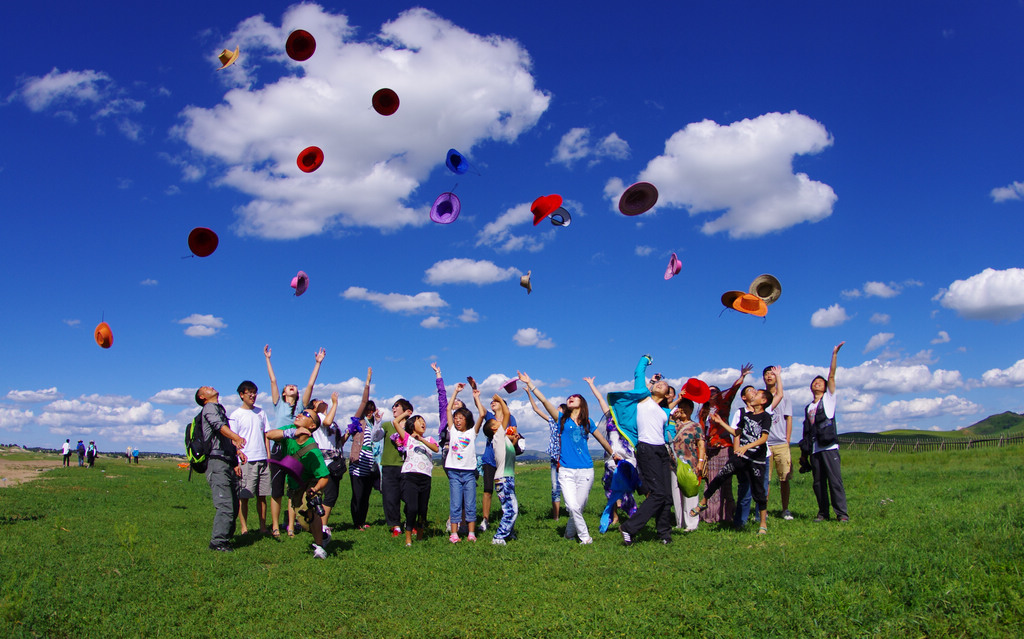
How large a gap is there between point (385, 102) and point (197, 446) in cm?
671

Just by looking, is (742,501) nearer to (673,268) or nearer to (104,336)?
(673,268)

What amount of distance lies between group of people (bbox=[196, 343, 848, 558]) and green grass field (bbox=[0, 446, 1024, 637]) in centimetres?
48

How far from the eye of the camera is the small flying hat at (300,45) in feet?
35.0

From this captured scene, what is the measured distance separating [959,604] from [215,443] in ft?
27.9

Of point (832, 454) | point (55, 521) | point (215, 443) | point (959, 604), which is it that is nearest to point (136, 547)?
point (215, 443)

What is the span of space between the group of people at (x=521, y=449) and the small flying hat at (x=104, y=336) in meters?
3.63

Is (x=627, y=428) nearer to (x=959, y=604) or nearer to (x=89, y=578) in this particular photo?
(x=959, y=604)

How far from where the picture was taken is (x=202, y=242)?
1095cm

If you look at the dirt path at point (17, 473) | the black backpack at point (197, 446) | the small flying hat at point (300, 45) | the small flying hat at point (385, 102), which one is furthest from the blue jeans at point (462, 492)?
the dirt path at point (17, 473)

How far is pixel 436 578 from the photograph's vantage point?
707 cm

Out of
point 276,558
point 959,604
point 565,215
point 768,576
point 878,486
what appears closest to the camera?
point 959,604

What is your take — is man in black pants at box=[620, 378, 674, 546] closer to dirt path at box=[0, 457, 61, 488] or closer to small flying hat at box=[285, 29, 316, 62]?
small flying hat at box=[285, 29, 316, 62]

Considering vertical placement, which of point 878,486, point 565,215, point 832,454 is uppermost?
point 565,215

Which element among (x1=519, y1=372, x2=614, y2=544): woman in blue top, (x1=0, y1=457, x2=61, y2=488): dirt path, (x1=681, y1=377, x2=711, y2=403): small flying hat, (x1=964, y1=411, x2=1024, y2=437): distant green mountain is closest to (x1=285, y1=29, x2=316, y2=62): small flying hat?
(x1=519, y1=372, x2=614, y2=544): woman in blue top
